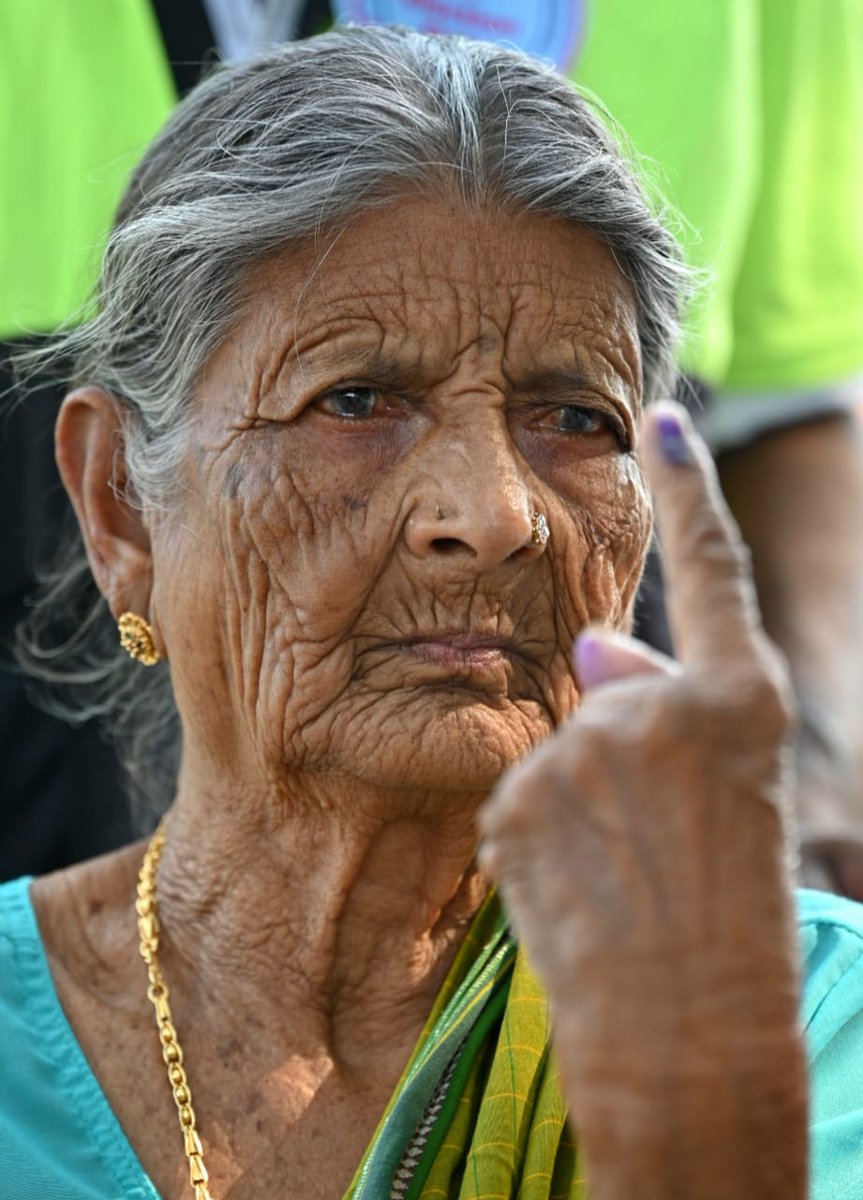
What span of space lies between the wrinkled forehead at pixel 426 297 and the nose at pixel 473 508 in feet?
0.47

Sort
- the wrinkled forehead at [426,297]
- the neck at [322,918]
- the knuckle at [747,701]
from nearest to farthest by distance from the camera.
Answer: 1. the knuckle at [747,701]
2. the wrinkled forehead at [426,297]
3. the neck at [322,918]

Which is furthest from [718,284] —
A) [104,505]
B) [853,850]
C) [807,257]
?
Result: [104,505]

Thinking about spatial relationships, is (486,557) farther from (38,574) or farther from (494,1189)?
(38,574)

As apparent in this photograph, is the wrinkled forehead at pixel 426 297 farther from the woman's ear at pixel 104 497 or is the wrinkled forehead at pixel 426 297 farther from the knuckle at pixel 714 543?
the knuckle at pixel 714 543

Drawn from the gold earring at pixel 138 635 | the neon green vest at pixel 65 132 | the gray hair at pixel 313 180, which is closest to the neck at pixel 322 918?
the gold earring at pixel 138 635

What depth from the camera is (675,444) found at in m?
1.56

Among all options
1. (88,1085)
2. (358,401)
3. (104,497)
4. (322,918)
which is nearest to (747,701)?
(358,401)

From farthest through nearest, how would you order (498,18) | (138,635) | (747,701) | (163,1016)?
(498,18), (138,635), (163,1016), (747,701)

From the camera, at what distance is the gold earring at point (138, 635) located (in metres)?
2.56

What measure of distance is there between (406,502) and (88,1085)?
0.89 m

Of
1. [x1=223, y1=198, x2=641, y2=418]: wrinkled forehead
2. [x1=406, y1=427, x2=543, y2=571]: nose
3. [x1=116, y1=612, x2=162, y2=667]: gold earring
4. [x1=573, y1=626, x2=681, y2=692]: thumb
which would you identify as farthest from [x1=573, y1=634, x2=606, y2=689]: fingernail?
[x1=116, y1=612, x2=162, y2=667]: gold earring

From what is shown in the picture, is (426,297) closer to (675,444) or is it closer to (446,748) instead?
(446,748)

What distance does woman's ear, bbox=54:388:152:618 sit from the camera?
2.59 meters

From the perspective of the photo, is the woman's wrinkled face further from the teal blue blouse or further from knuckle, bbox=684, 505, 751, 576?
knuckle, bbox=684, 505, 751, 576
